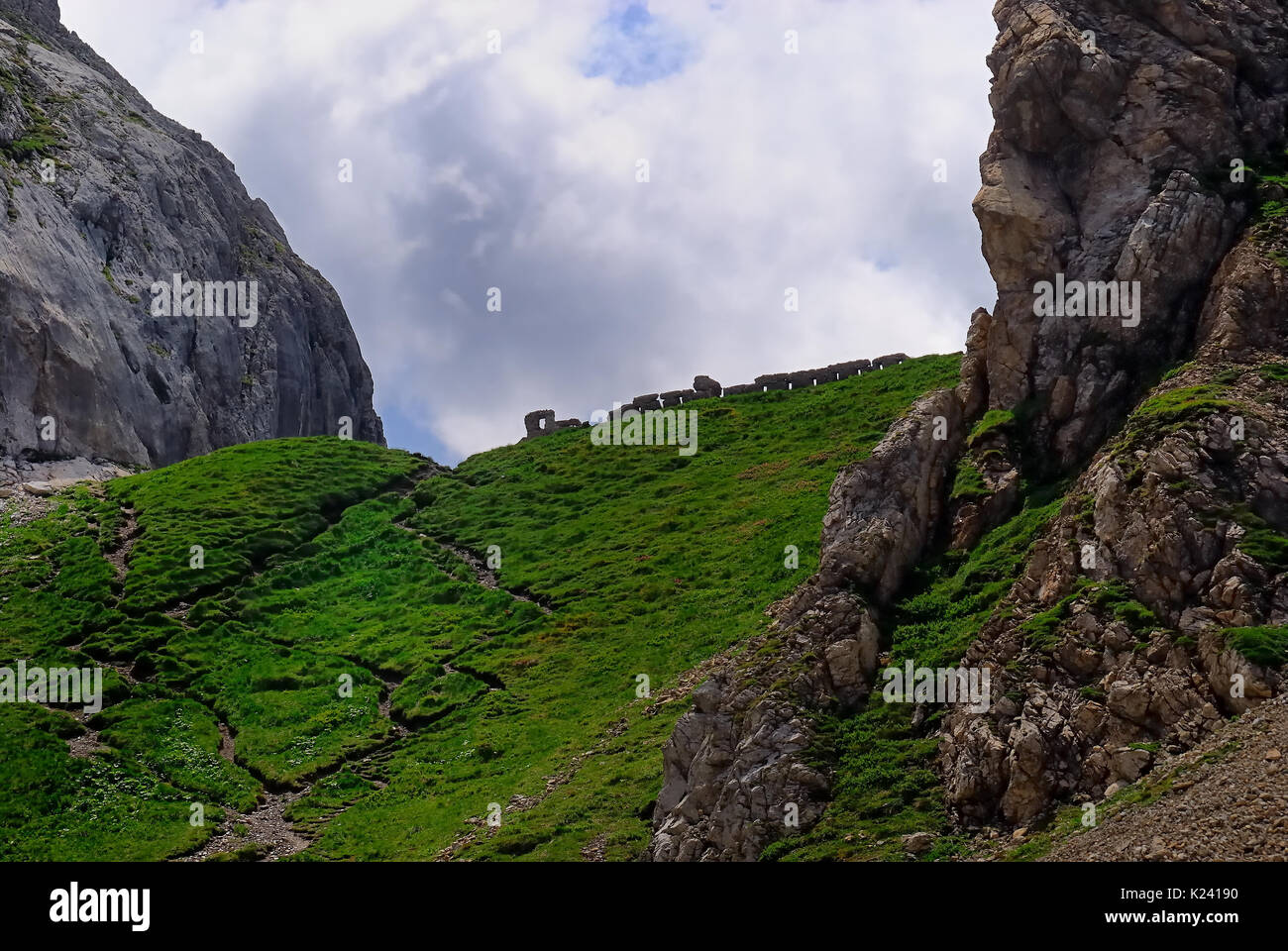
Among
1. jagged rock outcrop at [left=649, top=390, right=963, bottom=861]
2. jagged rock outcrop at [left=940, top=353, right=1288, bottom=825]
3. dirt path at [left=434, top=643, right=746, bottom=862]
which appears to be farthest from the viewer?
dirt path at [left=434, top=643, right=746, bottom=862]

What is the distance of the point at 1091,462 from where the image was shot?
32406 mm

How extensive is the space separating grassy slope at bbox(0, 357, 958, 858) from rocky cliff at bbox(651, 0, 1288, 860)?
290 inches

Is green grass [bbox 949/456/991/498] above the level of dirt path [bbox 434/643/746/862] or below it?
above

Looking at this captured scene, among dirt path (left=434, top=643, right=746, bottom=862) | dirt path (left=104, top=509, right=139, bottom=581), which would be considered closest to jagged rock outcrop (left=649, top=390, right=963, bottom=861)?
dirt path (left=434, top=643, right=746, bottom=862)

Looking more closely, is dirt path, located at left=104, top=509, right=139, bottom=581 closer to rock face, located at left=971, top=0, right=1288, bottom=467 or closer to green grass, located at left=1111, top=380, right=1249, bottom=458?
rock face, located at left=971, top=0, right=1288, bottom=467

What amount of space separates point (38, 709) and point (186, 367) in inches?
2895

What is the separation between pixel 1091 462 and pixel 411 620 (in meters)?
39.5

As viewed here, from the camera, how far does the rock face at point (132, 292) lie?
9819cm

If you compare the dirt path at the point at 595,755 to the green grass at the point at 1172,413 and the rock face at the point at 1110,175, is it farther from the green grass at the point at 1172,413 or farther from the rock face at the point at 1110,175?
the green grass at the point at 1172,413

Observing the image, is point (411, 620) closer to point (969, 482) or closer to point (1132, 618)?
point (969, 482)

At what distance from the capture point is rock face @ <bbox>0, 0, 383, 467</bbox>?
9819cm

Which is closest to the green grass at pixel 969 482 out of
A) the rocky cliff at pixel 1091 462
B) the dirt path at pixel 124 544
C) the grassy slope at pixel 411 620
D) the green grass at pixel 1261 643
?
the rocky cliff at pixel 1091 462
